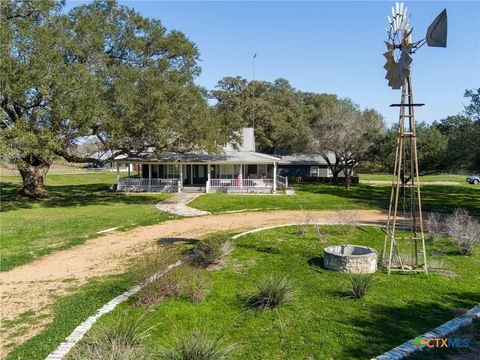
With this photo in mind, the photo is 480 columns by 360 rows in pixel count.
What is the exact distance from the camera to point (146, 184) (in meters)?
31.0

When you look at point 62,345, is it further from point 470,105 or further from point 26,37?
point 470,105

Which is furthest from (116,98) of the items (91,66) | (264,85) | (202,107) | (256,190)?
(264,85)

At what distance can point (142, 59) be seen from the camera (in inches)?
Answer: 1038

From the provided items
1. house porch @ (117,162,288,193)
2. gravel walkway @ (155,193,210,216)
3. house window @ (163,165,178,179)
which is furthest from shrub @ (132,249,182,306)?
house window @ (163,165,178,179)

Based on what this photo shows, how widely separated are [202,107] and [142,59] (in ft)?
19.0

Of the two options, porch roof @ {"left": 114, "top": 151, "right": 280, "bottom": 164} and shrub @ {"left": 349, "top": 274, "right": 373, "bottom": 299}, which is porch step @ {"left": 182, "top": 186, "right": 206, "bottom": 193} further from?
shrub @ {"left": 349, "top": 274, "right": 373, "bottom": 299}

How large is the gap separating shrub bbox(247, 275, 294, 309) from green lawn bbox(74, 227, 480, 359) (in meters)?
0.15

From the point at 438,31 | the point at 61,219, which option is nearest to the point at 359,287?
the point at 438,31

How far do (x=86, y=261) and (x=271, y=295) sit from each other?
19.8ft

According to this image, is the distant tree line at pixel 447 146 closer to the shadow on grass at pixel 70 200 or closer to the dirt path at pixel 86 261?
the dirt path at pixel 86 261

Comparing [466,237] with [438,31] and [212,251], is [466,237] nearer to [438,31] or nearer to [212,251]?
[438,31]

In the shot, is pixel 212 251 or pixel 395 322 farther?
pixel 212 251

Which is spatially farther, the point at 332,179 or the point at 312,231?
the point at 332,179

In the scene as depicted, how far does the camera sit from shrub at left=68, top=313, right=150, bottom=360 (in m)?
4.70
